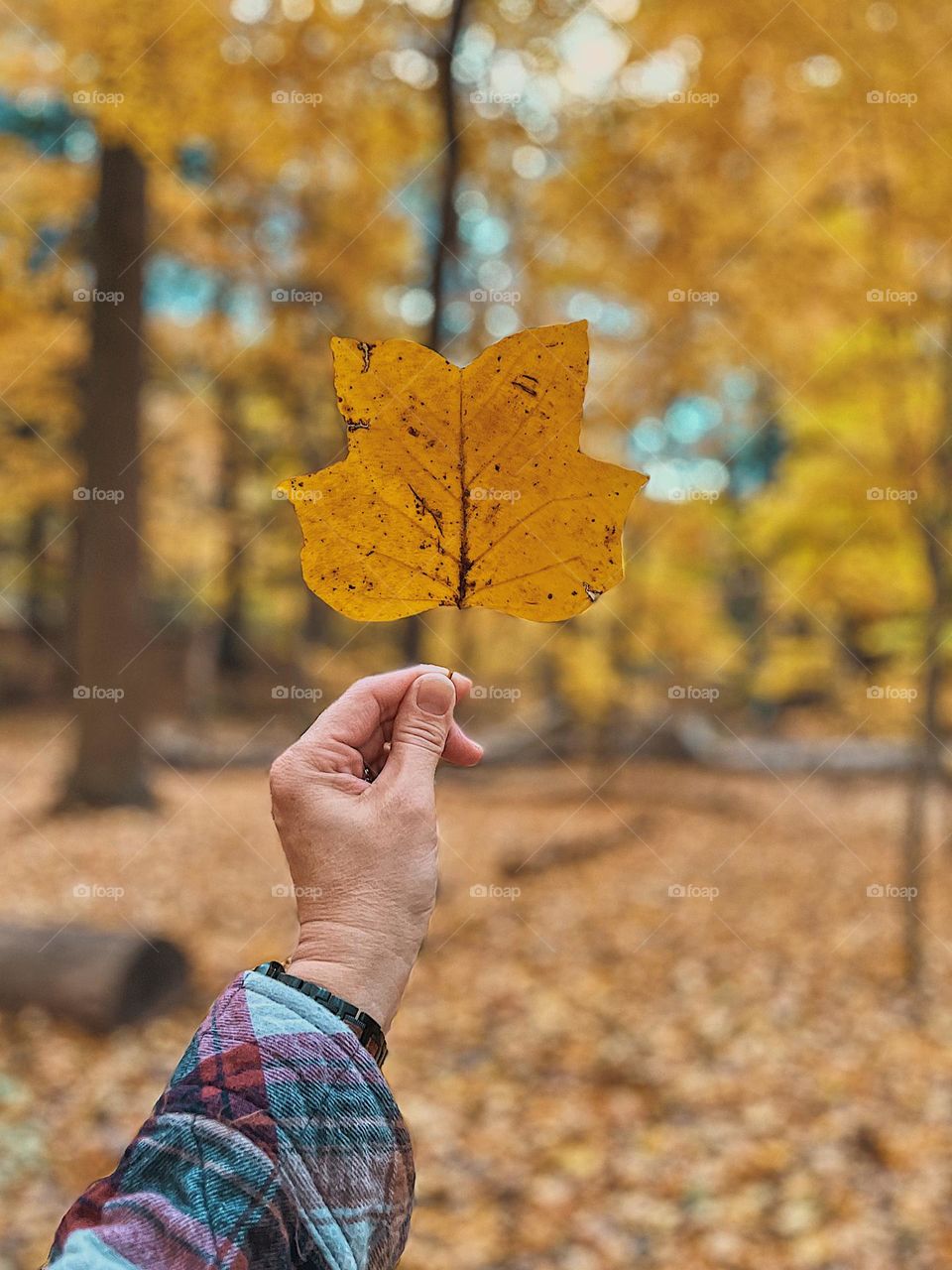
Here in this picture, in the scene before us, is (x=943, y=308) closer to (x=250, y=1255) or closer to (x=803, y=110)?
(x=803, y=110)

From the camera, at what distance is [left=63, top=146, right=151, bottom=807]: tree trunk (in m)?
6.73

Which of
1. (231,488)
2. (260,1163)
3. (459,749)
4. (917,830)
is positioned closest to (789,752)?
(917,830)

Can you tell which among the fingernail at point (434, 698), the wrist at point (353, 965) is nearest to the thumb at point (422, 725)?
the fingernail at point (434, 698)

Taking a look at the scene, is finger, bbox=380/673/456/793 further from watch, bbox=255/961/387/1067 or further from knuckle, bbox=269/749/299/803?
watch, bbox=255/961/387/1067

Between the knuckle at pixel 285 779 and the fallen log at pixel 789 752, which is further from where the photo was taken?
the fallen log at pixel 789 752

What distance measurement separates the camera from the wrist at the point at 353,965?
890 millimetres

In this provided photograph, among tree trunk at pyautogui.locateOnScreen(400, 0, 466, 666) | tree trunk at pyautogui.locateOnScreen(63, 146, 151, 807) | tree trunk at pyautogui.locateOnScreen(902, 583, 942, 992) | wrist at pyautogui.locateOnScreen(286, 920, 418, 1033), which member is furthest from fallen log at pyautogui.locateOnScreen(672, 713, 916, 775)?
wrist at pyautogui.locateOnScreen(286, 920, 418, 1033)

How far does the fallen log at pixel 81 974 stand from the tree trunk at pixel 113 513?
115 inches

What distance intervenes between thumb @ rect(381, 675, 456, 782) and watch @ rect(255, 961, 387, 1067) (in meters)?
0.25

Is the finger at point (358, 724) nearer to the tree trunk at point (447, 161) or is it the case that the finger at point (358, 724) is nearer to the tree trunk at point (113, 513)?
the tree trunk at point (447, 161)

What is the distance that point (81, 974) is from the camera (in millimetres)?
4469

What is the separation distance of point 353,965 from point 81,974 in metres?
4.20

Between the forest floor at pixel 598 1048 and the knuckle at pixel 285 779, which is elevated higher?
the knuckle at pixel 285 779

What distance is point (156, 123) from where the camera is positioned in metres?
4.43
